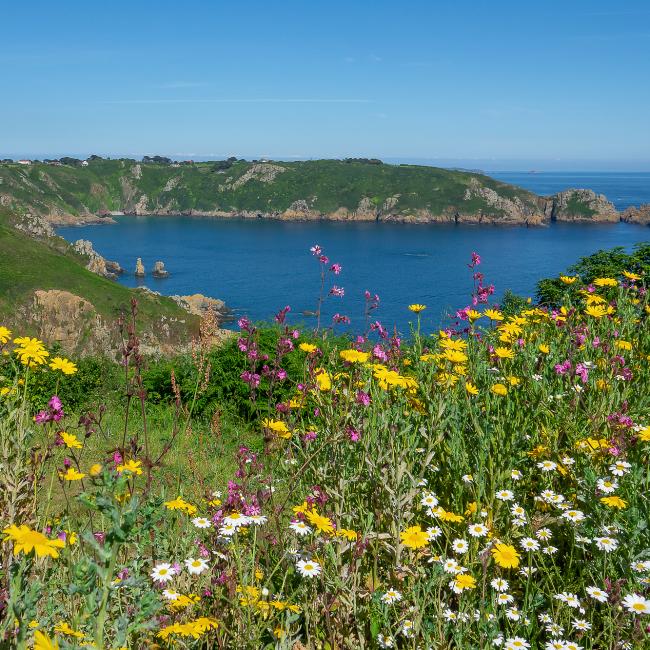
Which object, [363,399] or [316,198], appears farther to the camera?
[316,198]

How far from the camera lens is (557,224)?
6422 inches

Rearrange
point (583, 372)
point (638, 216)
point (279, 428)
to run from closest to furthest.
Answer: point (279, 428)
point (583, 372)
point (638, 216)

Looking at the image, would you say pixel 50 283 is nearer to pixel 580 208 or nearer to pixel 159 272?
pixel 159 272

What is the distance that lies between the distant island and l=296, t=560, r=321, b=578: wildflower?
173m

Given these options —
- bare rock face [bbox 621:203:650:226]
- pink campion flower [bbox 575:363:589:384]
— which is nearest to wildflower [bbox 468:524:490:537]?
pink campion flower [bbox 575:363:589:384]

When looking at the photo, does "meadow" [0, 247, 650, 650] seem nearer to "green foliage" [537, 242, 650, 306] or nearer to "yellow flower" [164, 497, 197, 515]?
"yellow flower" [164, 497, 197, 515]

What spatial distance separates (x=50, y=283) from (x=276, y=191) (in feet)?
504

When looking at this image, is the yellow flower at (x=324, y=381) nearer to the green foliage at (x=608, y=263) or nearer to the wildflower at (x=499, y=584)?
the wildflower at (x=499, y=584)

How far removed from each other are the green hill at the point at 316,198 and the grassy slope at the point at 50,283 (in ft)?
413

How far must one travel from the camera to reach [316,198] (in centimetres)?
18525

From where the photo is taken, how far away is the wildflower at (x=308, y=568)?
101 inches

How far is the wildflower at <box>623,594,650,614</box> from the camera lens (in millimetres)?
2420

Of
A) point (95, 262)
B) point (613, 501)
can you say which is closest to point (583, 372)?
point (613, 501)

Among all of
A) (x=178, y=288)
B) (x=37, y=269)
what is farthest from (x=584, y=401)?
(x=178, y=288)
